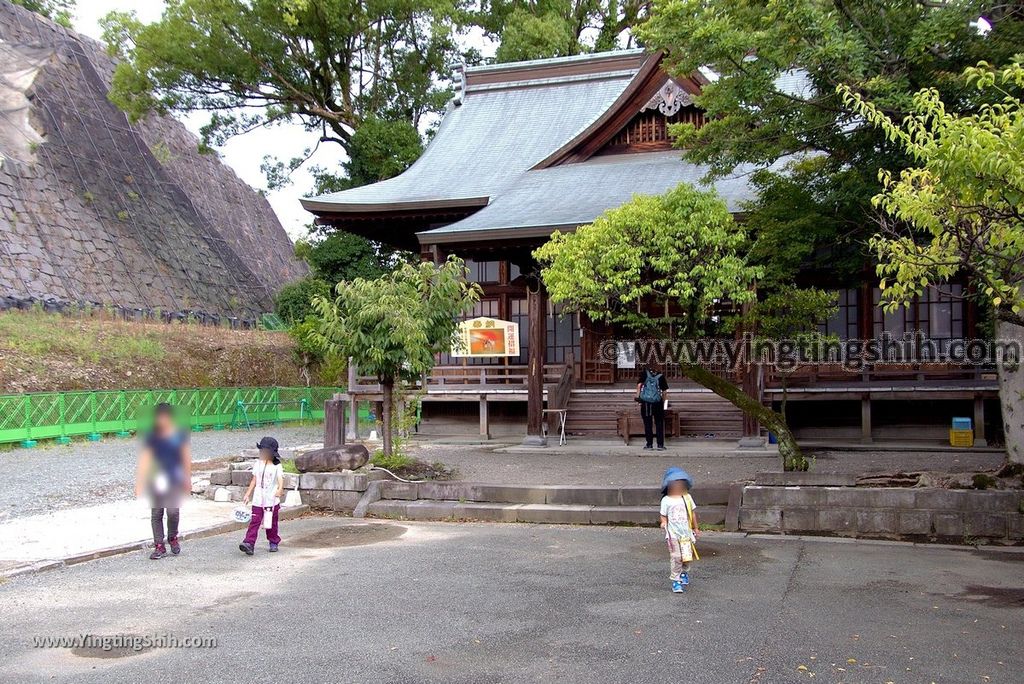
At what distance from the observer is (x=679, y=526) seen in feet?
23.9

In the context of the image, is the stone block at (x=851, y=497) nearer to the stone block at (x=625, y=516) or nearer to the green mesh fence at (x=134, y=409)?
the stone block at (x=625, y=516)

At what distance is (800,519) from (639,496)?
6.55 ft

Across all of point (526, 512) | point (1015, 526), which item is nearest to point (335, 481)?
point (526, 512)

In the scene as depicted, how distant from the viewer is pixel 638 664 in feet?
17.6

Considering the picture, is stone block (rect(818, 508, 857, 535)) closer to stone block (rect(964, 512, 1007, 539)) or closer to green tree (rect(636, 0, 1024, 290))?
stone block (rect(964, 512, 1007, 539))

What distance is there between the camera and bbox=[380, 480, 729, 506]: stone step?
10391 mm

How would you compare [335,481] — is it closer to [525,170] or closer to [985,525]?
[985,525]

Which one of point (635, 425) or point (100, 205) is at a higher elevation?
point (100, 205)

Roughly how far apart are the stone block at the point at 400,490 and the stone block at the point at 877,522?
18.4 ft

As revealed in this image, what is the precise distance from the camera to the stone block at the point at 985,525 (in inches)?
349

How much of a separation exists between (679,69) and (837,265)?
4.38 metres

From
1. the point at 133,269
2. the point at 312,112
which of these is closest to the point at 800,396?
the point at 312,112

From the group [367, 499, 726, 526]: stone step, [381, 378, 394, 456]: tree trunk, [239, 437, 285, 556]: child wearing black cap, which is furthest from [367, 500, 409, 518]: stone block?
[239, 437, 285, 556]: child wearing black cap

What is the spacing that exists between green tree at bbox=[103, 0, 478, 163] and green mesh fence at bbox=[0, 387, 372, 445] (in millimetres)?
9812
